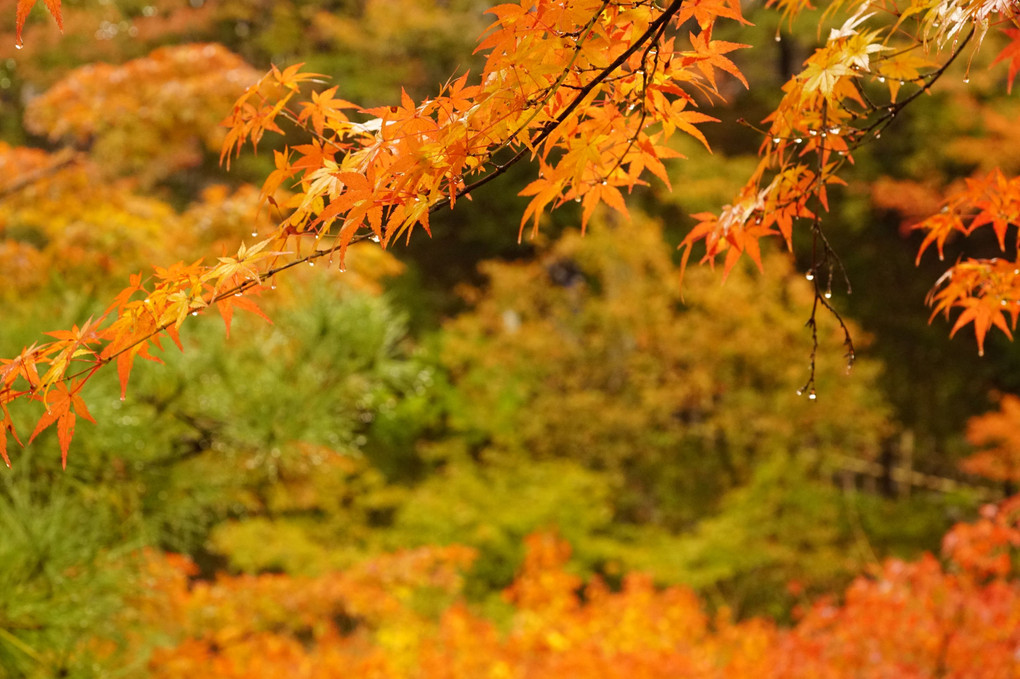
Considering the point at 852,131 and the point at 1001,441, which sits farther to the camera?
the point at 1001,441

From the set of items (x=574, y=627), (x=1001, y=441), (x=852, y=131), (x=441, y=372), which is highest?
(x=852, y=131)

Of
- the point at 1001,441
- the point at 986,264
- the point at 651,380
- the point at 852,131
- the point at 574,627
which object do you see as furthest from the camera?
the point at 1001,441

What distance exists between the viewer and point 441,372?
8.28 metres

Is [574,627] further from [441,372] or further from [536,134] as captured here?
[536,134]

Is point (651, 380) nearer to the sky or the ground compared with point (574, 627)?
nearer to the sky

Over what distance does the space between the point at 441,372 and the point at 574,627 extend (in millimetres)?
3619

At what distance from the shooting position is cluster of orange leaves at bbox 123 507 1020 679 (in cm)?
390

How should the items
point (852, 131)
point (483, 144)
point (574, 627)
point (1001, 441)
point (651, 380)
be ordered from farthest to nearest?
point (1001, 441)
point (651, 380)
point (574, 627)
point (852, 131)
point (483, 144)

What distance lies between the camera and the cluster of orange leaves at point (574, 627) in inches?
→ 154

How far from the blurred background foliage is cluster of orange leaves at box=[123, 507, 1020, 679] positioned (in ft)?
1.30

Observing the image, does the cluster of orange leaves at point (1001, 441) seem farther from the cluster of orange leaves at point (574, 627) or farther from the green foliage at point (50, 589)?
the green foliage at point (50, 589)

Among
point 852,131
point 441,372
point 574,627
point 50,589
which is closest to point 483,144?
point 852,131

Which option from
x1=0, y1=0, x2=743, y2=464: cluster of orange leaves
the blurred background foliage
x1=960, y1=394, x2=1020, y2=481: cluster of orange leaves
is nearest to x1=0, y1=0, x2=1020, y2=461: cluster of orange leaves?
x1=0, y1=0, x2=743, y2=464: cluster of orange leaves

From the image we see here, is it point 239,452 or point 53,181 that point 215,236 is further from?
point 239,452
